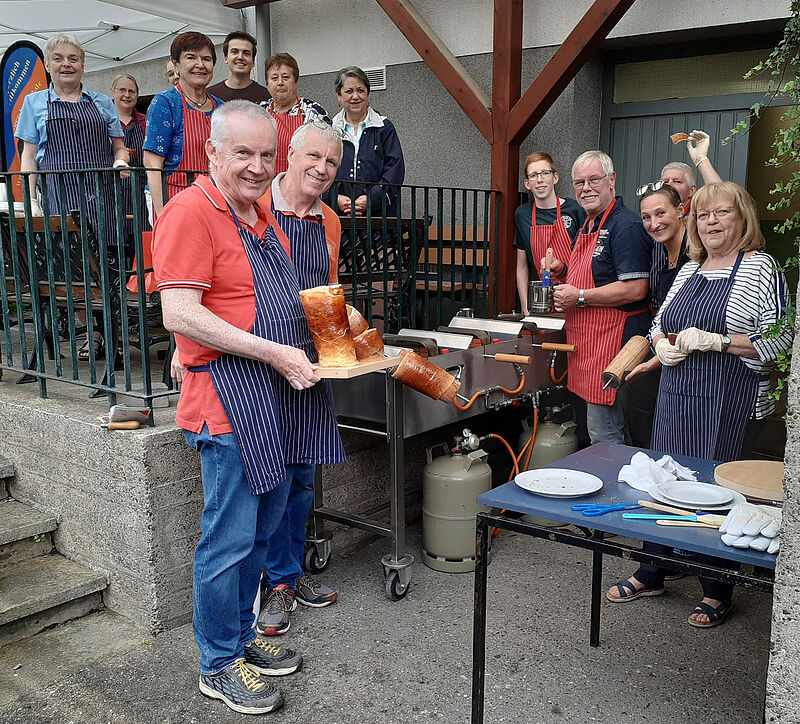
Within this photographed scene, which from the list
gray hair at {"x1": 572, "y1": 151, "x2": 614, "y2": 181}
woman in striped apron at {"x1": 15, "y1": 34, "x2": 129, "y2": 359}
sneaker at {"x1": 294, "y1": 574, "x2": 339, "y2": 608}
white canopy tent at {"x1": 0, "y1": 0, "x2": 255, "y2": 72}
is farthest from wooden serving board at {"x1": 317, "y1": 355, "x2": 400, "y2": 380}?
white canopy tent at {"x1": 0, "y1": 0, "x2": 255, "y2": 72}

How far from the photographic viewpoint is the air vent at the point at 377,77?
6.53 m

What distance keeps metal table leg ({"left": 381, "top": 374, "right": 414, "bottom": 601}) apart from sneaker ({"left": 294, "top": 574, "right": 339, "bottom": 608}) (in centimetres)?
27

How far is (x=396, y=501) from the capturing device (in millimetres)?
3674

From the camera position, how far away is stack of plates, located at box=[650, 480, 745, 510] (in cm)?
226

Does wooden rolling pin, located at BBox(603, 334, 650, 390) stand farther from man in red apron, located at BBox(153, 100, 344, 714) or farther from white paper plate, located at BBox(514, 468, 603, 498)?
man in red apron, located at BBox(153, 100, 344, 714)

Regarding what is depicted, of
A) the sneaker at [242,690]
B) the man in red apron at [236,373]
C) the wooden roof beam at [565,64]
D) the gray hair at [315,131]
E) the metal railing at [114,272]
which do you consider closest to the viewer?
the man in red apron at [236,373]

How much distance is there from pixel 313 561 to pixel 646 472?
196 centimetres

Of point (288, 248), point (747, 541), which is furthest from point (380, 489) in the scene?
point (747, 541)

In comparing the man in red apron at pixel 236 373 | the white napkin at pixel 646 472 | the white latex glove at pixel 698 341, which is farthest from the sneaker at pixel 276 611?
the white latex glove at pixel 698 341

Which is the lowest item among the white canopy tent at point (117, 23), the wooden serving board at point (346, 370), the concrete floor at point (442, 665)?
the concrete floor at point (442, 665)

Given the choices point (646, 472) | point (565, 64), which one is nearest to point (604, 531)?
point (646, 472)

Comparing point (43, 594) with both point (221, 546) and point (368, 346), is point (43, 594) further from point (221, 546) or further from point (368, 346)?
point (368, 346)

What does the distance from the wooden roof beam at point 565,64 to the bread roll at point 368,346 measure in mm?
2748

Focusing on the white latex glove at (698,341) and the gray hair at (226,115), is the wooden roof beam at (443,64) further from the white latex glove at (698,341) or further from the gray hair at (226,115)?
the gray hair at (226,115)
